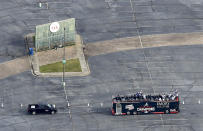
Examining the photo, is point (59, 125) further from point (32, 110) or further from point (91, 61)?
point (91, 61)

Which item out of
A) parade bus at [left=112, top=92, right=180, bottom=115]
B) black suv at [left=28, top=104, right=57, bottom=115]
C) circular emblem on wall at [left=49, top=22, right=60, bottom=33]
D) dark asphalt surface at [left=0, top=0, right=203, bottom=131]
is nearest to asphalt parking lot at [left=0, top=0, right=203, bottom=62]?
dark asphalt surface at [left=0, top=0, right=203, bottom=131]

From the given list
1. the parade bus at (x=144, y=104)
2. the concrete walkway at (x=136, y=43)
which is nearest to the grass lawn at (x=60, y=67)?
the concrete walkway at (x=136, y=43)

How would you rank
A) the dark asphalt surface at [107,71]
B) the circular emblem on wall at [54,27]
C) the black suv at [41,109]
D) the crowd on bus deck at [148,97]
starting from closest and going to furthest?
the dark asphalt surface at [107,71] → the black suv at [41,109] → the crowd on bus deck at [148,97] → the circular emblem on wall at [54,27]

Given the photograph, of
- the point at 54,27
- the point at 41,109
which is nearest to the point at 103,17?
the point at 54,27

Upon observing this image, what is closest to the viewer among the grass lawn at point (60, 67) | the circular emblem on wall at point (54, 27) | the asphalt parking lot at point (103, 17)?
the grass lawn at point (60, 67)

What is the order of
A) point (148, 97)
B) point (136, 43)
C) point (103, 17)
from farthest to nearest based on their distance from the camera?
1. point (103, 17)
2. point (136, 43)
3. point (148, 97)

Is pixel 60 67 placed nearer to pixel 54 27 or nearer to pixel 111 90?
pixel 54 27

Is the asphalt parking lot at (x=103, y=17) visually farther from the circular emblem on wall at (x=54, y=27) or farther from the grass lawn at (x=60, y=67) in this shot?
the grass lawn at (x=60, y=67)

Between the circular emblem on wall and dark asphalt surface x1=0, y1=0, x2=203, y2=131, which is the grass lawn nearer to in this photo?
dark asphalt surface x1=0, y1=0, x2=203, y2=131
